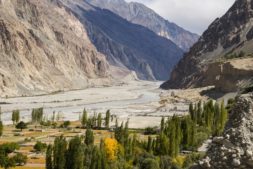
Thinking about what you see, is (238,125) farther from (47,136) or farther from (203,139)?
(47,136)

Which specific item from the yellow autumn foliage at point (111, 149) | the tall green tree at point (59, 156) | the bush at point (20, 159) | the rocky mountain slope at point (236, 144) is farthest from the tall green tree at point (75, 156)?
the rocky mountain slope at point (236, 144)

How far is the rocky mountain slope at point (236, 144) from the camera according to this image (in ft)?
46.1

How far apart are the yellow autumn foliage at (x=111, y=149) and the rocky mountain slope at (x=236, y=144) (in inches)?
1223

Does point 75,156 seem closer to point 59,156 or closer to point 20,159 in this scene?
point 59,156

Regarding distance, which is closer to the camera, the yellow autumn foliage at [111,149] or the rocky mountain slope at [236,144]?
the rocky mountain slope at [236,144]

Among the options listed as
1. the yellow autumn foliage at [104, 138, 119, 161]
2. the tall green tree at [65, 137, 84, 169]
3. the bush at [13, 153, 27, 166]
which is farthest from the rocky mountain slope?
the bush at [13, 153, 27, 166]

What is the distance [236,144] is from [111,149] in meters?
34.8

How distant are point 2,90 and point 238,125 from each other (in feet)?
549

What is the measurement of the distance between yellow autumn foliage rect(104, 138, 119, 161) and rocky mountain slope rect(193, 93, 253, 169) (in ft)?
102

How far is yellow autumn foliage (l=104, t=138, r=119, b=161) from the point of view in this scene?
46531mm

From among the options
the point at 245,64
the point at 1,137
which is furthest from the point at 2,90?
the point at 1,137

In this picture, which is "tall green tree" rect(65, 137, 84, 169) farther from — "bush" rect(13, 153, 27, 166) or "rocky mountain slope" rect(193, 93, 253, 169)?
"rocky mountain slope" rect(193, 93, 253, 169)

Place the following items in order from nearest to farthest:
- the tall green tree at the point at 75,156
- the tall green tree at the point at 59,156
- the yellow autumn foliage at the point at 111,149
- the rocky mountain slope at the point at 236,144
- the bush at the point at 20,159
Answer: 1. the rocky mountain slope at the point at 236,144
2. the tall green tree at the point at 75,156
3. the tall green tree at the point at 59,156
4. the yellow autumn foliage at the point at 111,149
5. the bush at the point at 20,159

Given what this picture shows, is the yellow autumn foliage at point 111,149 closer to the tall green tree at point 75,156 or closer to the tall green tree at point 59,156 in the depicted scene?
the tall green tree at point 75,156
